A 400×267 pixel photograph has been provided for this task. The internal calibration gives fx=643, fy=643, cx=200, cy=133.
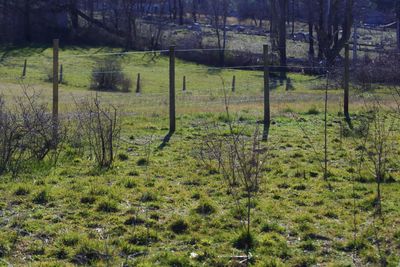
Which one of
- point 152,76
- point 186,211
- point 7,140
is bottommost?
point 152,76

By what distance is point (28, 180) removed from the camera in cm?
762

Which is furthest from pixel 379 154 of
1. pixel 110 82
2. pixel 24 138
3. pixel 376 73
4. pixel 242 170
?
pixel 110 82

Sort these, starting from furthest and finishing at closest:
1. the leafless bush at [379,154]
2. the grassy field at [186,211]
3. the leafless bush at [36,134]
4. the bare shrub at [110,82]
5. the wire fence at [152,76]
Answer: the bare shrub at [110,82] < the wire fence at [152,76] < the leafless bush at [36,134] < the leafless bush at [379,154] < the grassy field at [186,211]

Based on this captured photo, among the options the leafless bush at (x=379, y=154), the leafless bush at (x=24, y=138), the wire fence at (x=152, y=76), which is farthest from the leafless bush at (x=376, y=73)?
the leafless bush at (x=24, y=138)

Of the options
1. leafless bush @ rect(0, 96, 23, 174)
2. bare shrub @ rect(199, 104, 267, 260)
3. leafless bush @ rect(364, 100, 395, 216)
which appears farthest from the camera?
leafless bush @ rect(0, 96, 23, 174)

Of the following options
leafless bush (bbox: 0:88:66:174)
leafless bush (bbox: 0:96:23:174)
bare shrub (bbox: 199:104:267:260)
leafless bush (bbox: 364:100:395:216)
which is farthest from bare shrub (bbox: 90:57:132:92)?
leafless bush (bbox: 0:96:23:174)

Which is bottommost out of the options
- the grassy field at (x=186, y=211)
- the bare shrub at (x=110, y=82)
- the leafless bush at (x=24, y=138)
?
the bare shrub at (x=110, y=82)

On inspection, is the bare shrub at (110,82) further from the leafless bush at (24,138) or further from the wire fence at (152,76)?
the leafless bush at (24,138)

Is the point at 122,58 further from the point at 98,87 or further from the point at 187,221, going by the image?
the point at 187,221

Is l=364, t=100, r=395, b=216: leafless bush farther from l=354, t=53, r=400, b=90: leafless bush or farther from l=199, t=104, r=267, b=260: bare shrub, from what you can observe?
l=354, t=53, r=400, b=90: leafless bush

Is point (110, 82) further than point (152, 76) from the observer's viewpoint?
No

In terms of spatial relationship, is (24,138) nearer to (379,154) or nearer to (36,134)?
(36,134)

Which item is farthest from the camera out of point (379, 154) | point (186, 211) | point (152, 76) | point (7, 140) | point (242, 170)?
point (152, 76)

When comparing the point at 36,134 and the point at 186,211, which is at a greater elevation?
the point at 36,134
